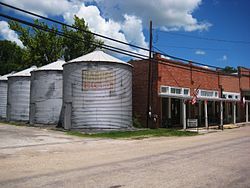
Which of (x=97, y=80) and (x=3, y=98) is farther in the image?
(x=3, y=98)

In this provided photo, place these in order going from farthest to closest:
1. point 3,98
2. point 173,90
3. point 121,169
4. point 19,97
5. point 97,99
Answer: point 3,98 → point 19,97 → point 173,90 → point 97,99 → point 121,169

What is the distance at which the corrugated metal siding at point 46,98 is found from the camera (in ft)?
96.7

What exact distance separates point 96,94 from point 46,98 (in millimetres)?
7109

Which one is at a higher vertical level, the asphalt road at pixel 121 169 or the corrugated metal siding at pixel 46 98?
the corrugated metal siding at pixel 46 98

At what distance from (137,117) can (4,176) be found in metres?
22.1

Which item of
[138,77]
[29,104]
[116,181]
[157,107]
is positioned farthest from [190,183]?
[29,104]

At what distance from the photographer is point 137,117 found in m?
30.6

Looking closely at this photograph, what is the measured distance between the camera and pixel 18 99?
1351 inches

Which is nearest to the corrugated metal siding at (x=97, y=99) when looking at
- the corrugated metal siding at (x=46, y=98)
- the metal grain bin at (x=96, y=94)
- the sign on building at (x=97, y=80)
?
the metal grain bin at (x=96, y=94)

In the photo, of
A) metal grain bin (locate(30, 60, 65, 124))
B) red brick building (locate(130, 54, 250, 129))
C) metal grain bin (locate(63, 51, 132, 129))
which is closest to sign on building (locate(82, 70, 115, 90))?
metal grain bin (locate(63, 51, 132, 129))

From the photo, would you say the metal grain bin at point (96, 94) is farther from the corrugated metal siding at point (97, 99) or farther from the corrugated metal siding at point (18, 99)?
the corrugated metal siding at point (18, 99)

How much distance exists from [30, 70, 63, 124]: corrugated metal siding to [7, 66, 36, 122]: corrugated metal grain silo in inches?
130

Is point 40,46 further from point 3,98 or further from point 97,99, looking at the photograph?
point 97,99

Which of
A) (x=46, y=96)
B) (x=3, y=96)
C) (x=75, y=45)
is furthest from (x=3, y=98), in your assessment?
(x=75, y=45)
